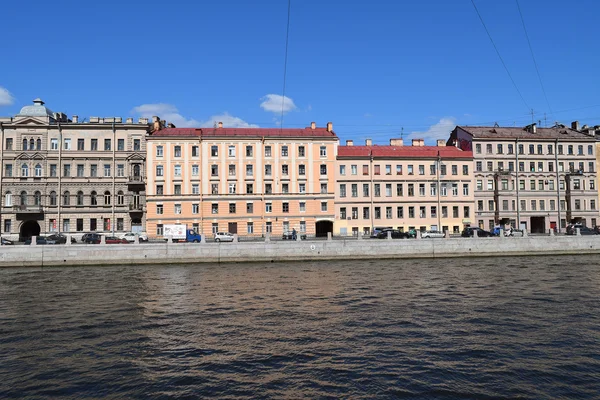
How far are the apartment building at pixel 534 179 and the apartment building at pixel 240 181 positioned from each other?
Result: 22.0 metres

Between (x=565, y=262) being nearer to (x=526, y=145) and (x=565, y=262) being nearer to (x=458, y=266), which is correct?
(x=458, y=266)

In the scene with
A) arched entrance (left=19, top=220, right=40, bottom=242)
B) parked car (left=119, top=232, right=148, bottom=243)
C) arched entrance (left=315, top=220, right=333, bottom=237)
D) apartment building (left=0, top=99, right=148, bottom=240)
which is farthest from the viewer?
arched entrance (left=315, top=220, right=333, bottom=237)

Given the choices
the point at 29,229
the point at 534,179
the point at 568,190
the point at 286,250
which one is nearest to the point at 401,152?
the point at 534,179

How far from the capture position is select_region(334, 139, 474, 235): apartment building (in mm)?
58250

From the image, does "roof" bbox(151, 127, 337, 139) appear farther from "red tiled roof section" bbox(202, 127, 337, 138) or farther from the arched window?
the arched window

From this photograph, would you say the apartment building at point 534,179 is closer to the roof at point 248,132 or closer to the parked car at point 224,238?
the roof at point 248,132

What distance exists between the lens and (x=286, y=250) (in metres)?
37.6

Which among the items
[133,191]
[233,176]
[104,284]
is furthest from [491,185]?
[104,284]

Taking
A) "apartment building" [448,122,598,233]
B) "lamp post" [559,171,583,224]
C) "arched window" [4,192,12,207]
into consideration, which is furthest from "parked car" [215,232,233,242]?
"lamp post" [559,171,583,224]

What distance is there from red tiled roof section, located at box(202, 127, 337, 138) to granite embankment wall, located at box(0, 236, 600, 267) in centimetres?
2348

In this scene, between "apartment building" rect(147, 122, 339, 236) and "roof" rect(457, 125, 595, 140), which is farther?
"roof" rect(457, 125, 595, 140)

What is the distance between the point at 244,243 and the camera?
37562 millimetres

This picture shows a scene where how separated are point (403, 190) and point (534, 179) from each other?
63.9 ft

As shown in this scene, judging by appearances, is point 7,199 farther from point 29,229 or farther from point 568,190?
point 568,190
